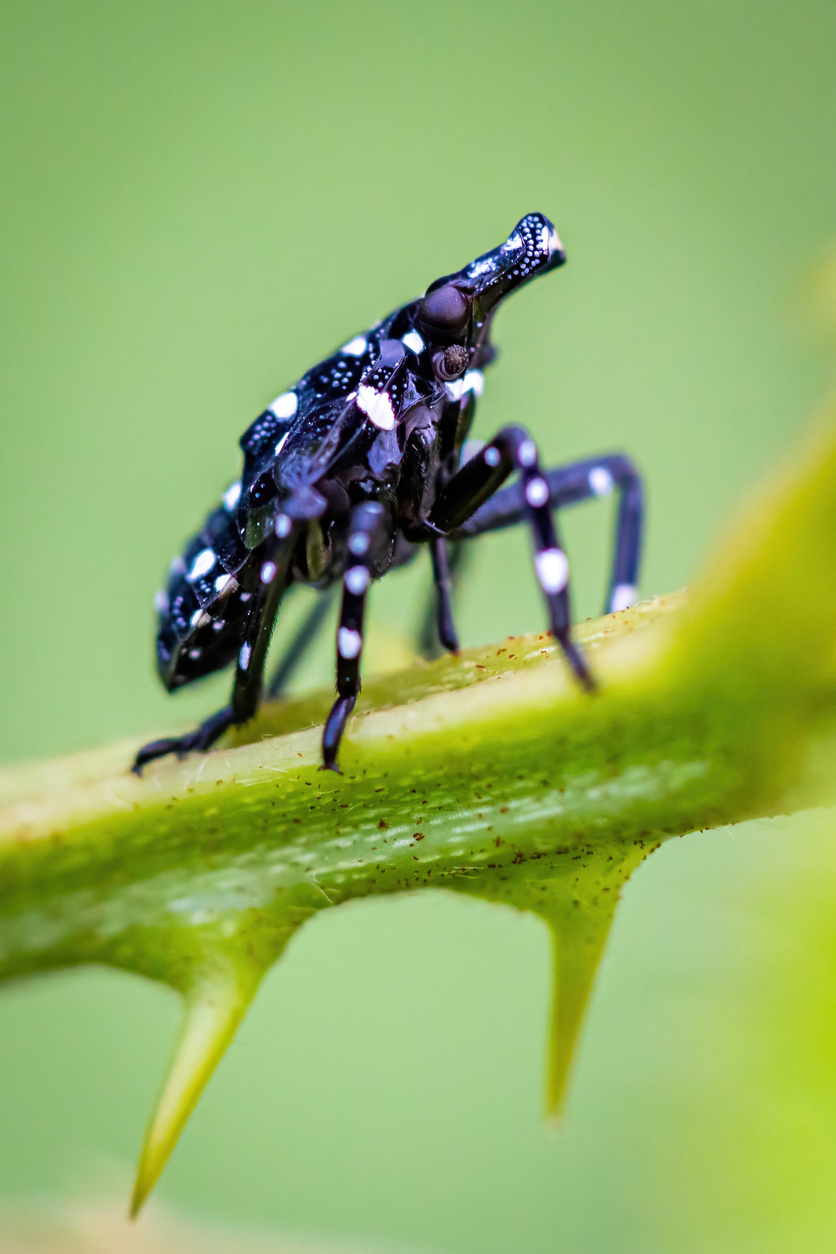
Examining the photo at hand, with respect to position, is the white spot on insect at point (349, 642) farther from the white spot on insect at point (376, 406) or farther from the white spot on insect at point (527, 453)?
the white spot on insect at point (376, 406)

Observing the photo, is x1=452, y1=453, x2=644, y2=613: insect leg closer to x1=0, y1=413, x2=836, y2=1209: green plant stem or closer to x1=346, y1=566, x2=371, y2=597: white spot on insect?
x1=346, y1=566, x2=371, y2=597: white spot on insect

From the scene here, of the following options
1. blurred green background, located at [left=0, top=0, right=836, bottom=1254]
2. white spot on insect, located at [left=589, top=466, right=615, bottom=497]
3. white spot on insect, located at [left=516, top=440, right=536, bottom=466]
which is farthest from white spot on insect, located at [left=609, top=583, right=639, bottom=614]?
blurred green background, located at [left=0, top=0, right=836, bottom=1254]

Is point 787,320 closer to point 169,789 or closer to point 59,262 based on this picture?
point 169,789

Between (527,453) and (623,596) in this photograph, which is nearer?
(527,453)

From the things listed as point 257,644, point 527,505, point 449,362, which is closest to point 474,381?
point 449,362

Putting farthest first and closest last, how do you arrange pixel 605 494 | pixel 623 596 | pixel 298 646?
1. pixel 298 646
2. pixel 605 494
3. pixel 623 596

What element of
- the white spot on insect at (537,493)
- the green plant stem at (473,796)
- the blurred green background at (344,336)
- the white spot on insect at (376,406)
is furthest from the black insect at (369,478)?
the blurred green background at (344,336)

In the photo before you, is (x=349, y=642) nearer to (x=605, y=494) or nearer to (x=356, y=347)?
(x=356, y=347)

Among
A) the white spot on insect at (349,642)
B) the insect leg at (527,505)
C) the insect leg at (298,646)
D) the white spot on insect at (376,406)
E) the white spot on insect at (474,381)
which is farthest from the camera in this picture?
the insect leg at (298,646)
